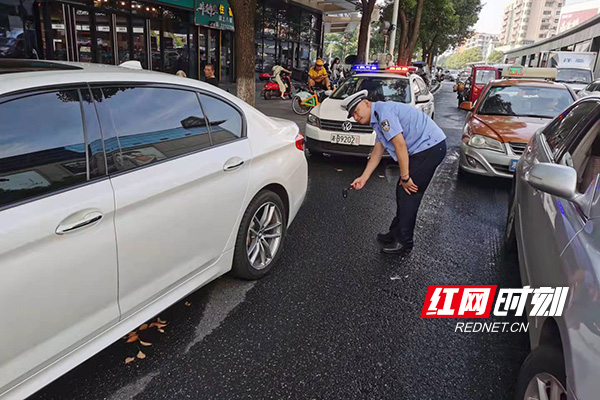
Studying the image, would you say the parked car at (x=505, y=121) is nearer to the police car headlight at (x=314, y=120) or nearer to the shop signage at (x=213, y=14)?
the police car headlight at (x=314, y=120)

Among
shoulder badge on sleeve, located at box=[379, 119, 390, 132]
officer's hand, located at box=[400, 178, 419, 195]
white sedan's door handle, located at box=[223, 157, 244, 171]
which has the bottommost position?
officer's hand, located at box=[400, 178, 419, 195]

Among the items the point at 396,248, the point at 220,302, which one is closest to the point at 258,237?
the point at 220,302

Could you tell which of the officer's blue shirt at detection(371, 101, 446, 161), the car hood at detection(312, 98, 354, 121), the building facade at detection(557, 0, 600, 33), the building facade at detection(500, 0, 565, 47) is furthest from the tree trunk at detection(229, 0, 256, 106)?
the building facade at detection(500, 0, 565, 47)

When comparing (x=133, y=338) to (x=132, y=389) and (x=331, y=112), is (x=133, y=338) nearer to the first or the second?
(x=132, y=389)

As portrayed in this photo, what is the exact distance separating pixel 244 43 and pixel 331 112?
2592 millimetres

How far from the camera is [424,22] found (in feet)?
112

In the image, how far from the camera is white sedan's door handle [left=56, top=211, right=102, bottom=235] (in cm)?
193

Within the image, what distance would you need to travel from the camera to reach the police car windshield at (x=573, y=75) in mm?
19516

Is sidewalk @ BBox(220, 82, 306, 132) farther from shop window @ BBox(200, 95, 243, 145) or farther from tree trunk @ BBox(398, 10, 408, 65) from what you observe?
tree trunk @ BBox(398, 10, 408, 65)

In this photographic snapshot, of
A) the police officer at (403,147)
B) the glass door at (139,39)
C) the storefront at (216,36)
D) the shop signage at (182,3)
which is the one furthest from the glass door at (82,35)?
the police officer at (403,147)

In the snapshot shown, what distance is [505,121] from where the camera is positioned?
666 cm

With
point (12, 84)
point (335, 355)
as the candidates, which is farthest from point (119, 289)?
point (335, 355)

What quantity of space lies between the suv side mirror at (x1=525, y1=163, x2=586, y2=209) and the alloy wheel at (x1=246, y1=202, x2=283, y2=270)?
1.95 meters

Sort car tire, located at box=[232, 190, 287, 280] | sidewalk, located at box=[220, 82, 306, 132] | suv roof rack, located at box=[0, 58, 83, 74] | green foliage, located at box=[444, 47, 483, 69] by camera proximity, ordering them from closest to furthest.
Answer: suv roof rack, located at box=[0, 58, 83, 74]
car tire, located at box=[232, 190, 287, 280]
sidewalk, located at box=[220, 82, 306, 132]
green foliage, located at box=[444, 47, 483, 69]
